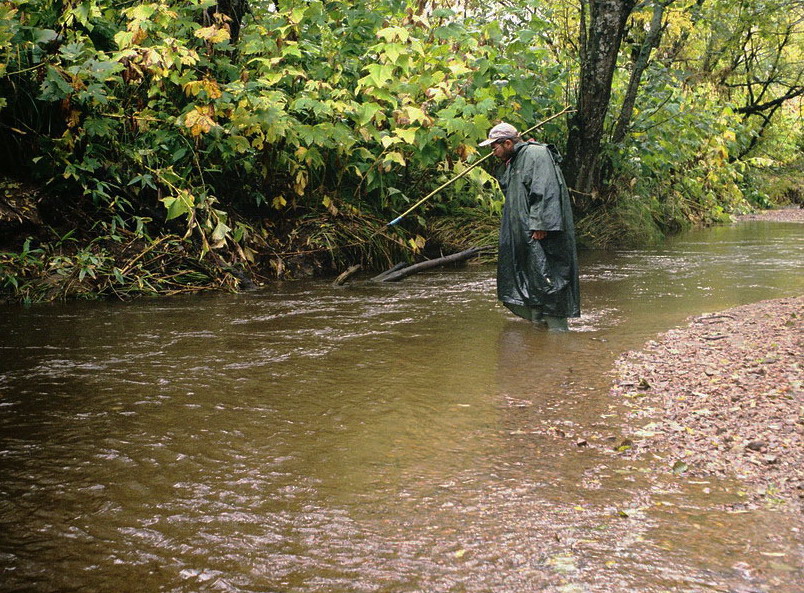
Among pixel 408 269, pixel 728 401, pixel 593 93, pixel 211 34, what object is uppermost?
pixel 211 34

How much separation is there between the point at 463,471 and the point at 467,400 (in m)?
1.16

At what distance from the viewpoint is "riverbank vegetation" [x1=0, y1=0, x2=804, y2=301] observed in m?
8.44

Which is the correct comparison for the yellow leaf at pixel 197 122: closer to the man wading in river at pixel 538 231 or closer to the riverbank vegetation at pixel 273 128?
the riverbank vegetation at pixel 273 128

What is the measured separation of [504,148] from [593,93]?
231 inches

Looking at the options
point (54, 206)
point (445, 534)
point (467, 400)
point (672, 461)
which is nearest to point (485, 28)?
point (54, 206)

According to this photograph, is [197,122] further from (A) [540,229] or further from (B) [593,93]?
(B) [593,93]

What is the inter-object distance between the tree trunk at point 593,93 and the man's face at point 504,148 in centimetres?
546

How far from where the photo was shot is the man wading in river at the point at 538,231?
6.70 metres

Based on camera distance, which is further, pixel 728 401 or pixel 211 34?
pixel 211 34

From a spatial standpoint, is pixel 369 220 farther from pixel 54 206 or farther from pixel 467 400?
pixel 467 400

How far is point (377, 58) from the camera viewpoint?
420 inches

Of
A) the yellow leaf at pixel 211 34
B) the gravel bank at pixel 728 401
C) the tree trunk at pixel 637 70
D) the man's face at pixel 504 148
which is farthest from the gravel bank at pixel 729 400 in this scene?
the tree trunk at pixel 637 70

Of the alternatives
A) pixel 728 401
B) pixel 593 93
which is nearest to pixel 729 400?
pixel 728 401

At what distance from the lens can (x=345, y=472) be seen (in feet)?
11.7
